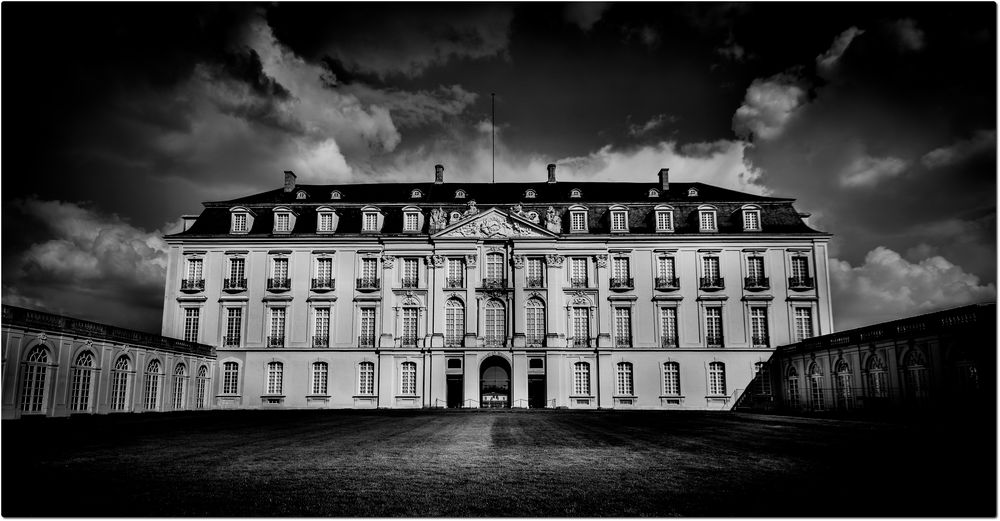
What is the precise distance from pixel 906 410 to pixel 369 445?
22778 mm

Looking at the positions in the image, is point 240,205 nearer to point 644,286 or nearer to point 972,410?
point 644,286

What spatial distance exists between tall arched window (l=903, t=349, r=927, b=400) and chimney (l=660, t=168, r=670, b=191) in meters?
22.3

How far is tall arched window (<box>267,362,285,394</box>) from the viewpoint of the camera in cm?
4184

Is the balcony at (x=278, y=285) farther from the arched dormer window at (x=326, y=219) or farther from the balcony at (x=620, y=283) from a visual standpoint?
the balcony at (x=620, y=283)

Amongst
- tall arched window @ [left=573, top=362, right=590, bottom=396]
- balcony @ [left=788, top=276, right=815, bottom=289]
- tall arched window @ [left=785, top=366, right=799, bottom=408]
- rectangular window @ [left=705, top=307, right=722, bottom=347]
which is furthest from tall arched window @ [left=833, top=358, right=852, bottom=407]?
tall arched window @ [left=573, top=362, right=590, bottom=396]

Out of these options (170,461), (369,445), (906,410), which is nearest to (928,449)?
(369,445)

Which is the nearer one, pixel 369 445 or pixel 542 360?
pixel 369 445

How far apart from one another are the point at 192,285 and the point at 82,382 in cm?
1463

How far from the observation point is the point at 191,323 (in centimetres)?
4238

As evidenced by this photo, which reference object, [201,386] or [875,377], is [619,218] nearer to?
[875,377]

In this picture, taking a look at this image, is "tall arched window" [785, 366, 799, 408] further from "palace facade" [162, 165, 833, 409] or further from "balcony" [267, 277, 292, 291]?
"balcony" [267, 277, 292, 291]

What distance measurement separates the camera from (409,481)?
9648mm

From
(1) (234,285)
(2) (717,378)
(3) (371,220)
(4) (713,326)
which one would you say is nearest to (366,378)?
(3) (371,220)

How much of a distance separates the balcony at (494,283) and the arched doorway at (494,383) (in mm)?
4390
